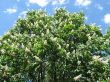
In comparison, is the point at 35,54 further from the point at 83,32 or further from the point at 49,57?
the point at 83,32

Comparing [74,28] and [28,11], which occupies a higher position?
[28,11]

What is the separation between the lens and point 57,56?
34531mm

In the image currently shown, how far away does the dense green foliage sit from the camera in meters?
34.3

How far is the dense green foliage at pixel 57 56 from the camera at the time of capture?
34.3 m

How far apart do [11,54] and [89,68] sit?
6.59 metres

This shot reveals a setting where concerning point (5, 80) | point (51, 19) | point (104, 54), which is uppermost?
point (51, 19)

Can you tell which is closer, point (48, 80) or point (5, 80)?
point (5, 80)

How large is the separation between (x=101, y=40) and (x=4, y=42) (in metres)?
8.70

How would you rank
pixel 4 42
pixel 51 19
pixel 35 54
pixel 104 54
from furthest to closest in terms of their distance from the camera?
pixel 51 19
pixel 104 54
pixel 4 42
pixel 35 54

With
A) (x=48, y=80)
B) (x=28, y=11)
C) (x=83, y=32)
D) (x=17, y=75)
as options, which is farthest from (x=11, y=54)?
(x=28, y=11)

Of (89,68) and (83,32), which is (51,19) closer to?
(83,32)

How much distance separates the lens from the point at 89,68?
35.3 m

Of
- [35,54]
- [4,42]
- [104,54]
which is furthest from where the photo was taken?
[104,54]

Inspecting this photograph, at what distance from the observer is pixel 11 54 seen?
35094 mm
